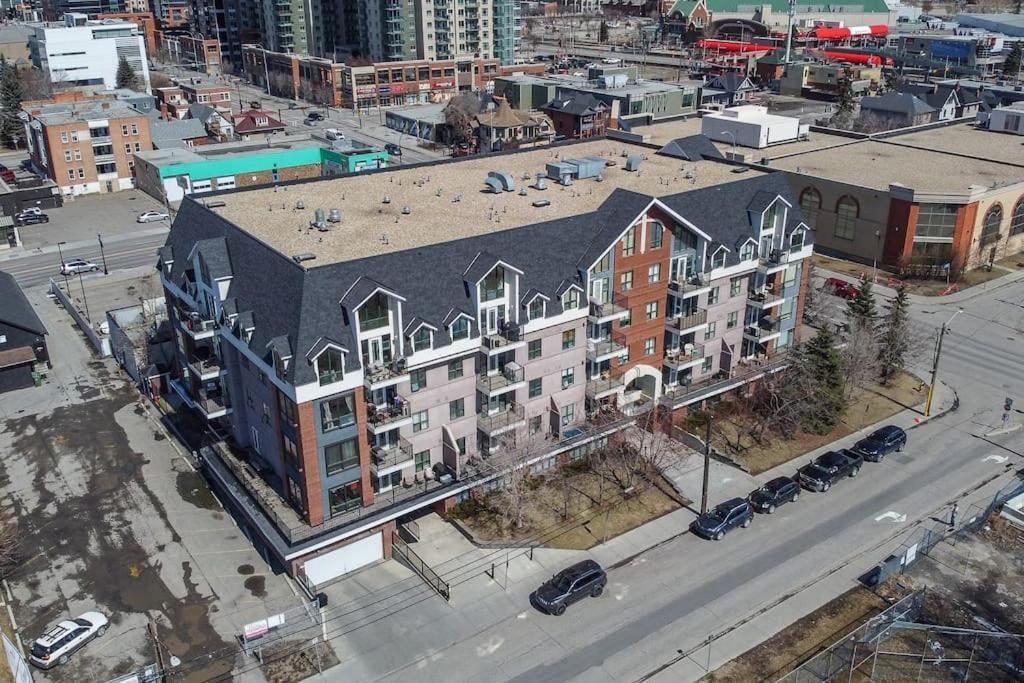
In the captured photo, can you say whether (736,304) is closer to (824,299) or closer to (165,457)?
(824,299)

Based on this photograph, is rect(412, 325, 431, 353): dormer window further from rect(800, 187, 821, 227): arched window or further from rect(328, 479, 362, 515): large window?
rect(800, 187, 821, 227): arched window

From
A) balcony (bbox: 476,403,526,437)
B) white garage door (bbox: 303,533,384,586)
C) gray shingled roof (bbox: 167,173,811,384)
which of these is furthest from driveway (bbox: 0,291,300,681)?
balcony (bbox: 476,403,526,437)

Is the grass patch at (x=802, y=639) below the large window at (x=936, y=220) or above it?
below

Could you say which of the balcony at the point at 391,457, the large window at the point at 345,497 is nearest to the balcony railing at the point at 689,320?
the balcony at the point at 391,457

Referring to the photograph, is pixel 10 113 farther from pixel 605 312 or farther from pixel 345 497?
pixel 605 312

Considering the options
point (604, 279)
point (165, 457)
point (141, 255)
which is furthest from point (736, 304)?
point (141, 255)

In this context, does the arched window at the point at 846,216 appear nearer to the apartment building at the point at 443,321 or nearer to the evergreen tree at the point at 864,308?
the evergreen tree at the point at 864,308
